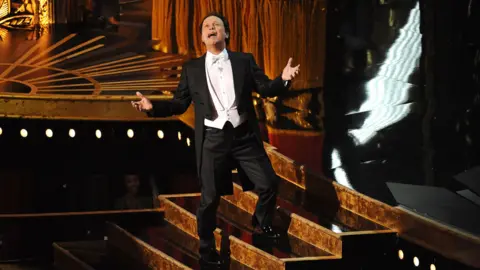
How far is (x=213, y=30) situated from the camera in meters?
6.04

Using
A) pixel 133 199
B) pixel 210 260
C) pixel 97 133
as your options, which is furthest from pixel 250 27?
pixel 210 260

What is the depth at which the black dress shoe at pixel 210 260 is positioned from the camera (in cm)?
605

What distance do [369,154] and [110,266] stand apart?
5.09 feet

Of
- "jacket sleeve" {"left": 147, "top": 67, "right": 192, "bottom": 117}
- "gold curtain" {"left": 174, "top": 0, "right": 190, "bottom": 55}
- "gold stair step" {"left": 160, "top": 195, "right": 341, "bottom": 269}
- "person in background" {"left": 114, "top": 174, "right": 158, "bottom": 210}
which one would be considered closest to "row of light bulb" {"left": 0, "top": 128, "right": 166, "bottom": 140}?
"person in background" {"left": 114, "top": 174, "right": 158, "bottom": 210}

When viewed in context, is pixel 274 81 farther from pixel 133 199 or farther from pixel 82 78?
pixel 82 78

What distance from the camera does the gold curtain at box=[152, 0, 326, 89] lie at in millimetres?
8492

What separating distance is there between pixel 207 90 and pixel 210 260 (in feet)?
2.51

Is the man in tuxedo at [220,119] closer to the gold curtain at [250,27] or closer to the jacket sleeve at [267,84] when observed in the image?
the jacket sleeve at [267,84]

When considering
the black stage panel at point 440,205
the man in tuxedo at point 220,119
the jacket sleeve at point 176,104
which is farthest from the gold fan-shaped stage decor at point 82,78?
the black stage panel at point 440,205

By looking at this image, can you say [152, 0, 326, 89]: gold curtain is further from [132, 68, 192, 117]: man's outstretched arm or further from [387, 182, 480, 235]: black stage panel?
[132, 68, 192, 117]: man's outstretched arm

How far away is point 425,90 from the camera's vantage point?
795 centimetres

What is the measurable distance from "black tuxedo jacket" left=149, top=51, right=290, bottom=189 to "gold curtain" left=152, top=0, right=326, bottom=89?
204cm

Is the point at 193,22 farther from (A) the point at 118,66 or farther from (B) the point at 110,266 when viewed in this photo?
(B) the point at 110,266

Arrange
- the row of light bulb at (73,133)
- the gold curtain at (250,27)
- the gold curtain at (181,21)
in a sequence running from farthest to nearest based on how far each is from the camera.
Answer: the gold curtain at (181,21), the gold curtain at (250,27), the row of light bulb at (73,133)
